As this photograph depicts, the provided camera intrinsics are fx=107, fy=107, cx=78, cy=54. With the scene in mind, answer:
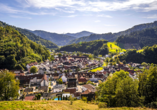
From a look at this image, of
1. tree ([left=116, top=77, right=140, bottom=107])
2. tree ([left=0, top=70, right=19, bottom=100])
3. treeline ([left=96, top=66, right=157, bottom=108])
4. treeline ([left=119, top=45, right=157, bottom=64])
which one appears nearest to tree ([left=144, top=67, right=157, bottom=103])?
treeline ([left=96, top=66, right=157, bottom=108])

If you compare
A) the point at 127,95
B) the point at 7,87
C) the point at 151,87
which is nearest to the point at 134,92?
the point at 127,95

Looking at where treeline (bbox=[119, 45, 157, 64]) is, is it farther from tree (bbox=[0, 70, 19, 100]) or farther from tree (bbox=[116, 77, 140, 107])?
tree (bbox=[0, 70, 19, 100])

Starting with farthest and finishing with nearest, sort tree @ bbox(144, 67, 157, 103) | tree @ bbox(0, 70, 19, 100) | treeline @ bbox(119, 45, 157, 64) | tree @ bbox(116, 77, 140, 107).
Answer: treeline @ bbox(119, 45, 157, 64)
tree @ bbox(0, 70, 19, 100)
tree @ bbox(144, 67, 157, 103)
tree @ bbox(116, 77, 140, 107)

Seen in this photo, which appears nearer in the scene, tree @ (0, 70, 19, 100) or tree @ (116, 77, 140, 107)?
tree @ (116, 77, 140, 107)

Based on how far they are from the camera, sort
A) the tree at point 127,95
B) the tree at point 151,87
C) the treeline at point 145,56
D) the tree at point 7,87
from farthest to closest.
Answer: the treeline at point 145,56
the tree at point 7,87
the tree at point 151,87
the tree at point 127,95

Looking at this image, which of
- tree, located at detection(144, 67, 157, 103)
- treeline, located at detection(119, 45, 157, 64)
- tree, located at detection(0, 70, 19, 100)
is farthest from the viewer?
treeline, located at detection(119, 45, 157, 64)

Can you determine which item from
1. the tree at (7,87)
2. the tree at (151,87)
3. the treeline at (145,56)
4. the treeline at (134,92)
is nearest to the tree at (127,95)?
the treeline at (134,92)

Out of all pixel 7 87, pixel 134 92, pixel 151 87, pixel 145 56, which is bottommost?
pixel 7 87

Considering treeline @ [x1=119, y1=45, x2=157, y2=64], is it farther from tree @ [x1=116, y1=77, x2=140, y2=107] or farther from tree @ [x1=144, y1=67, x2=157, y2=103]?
tree @ [x1=116, y1=77, x2=140, y2=107]

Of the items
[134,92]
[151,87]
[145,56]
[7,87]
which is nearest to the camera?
[134,92]

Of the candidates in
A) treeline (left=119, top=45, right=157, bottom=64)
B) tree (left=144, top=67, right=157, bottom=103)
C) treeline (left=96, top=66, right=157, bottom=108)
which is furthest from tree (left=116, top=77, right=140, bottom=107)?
treeline (left=119, top=45, right=157, bottom=64)

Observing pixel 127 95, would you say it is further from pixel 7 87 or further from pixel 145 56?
pixel 145 56

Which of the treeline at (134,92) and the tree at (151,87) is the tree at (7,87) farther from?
the tree at (151,87)

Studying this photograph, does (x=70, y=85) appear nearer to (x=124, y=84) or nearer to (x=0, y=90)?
(x=0, y=90)
